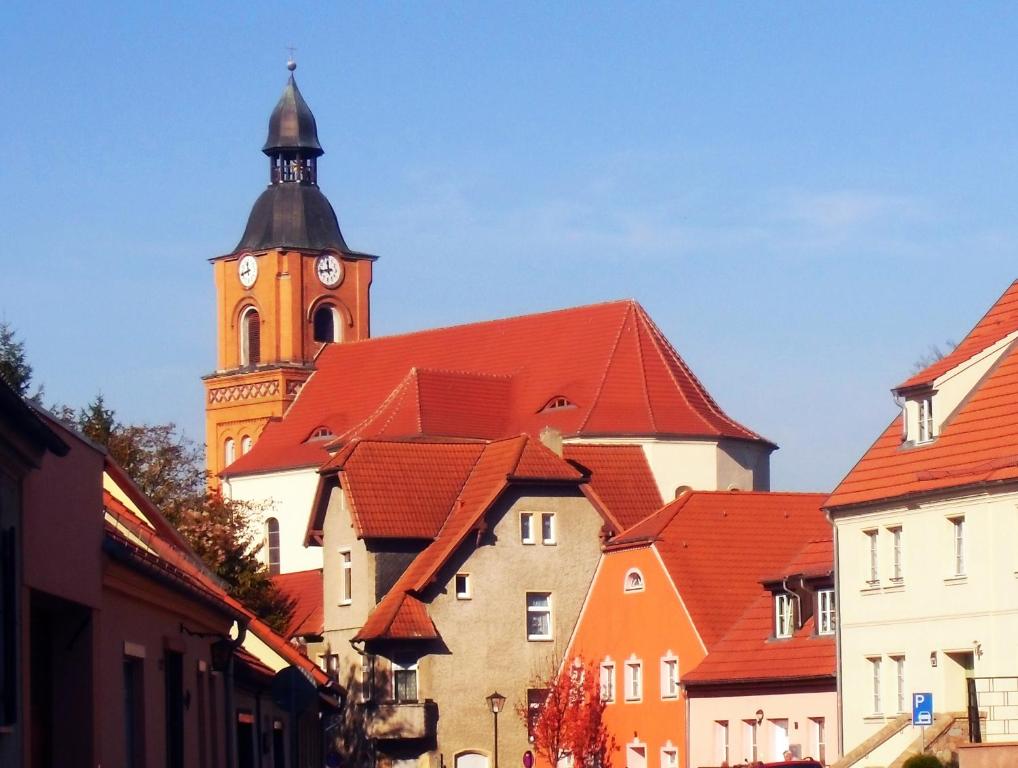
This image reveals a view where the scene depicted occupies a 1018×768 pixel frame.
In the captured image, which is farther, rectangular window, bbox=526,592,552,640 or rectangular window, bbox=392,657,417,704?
rectangular window, bbox=526,592,552,640

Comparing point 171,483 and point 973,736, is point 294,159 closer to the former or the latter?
point 171,483

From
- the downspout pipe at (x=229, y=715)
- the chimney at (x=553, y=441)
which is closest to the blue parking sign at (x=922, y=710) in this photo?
the downspout pipe at (x=229, y=715)

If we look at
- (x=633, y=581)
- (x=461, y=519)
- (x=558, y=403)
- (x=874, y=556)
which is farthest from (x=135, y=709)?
(x=558, y=403)

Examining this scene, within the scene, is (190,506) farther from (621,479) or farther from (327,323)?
(327,323)

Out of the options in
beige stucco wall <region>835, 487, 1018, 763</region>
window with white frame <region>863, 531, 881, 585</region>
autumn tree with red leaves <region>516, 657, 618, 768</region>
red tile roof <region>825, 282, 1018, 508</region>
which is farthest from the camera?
autumn tree with red leaves <region>516, 657, 618, 768</region>

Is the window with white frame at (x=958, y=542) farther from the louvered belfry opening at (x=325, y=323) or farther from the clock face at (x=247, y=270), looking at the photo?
the clock face at (x=247, y=270)

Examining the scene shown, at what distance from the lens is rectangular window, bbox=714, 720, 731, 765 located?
49375mm

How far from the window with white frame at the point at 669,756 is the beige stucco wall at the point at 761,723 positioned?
5.25ft

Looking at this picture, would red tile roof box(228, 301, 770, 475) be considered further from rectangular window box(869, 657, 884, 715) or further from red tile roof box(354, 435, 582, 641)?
rectangular window box(869, 657, 884, 715)

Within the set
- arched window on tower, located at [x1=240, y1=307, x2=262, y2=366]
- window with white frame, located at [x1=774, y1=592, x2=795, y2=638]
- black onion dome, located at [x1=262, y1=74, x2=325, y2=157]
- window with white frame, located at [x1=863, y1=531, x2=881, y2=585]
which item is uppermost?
black onion dome, located at [x1=262, y1=74, x2=325, y2=157]

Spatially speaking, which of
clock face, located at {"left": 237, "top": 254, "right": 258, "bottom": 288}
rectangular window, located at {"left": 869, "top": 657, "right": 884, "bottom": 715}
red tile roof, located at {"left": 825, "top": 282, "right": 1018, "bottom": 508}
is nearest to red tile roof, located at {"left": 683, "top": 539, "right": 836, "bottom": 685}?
rectangular window, located at {"left": 869, "top": 657, "right": 884, "bottom": 715}

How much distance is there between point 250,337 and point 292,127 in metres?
10.1

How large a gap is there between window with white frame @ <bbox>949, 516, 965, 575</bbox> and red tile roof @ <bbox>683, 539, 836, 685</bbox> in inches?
208

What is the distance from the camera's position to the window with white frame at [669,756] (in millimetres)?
52594
